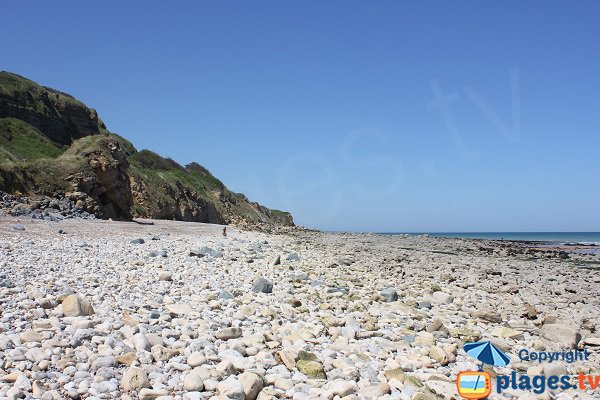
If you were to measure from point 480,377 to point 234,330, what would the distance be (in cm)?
271

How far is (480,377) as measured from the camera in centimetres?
439

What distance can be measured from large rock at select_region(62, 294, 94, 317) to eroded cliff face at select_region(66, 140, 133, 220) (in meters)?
18.0

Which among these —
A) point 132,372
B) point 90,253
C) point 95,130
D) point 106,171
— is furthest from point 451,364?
point 95,130

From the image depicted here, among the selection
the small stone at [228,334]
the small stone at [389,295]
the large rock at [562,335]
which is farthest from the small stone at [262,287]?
the large rock at [562,335]

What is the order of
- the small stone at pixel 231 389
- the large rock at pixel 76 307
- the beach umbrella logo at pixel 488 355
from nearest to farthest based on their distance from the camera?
the small stone at pixel 231 389 → the beach umbrella logo at pixel 488 355 → the large rock at pixel 76 307

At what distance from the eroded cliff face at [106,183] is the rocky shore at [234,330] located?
Result: 39.9 ft

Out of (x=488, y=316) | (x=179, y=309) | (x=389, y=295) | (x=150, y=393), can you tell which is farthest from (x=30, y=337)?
(x=488, y=316)

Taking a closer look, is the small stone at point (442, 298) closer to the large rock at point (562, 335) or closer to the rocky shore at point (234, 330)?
the rocky shore at point (234, 330)

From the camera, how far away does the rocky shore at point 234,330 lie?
3.79m

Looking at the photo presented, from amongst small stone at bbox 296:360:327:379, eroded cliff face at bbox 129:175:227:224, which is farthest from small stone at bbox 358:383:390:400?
eroded cliff face at bbox 129:175:227:224

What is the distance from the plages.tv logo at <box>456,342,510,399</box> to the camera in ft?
13.5

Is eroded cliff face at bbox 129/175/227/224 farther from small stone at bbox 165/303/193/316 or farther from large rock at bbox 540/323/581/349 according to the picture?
large rock at bbox 540/323/581/349

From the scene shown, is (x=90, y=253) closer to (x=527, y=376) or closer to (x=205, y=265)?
(x=205, y=265)

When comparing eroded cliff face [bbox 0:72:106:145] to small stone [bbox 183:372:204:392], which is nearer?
small stone [bbox 183:372:204:392]
